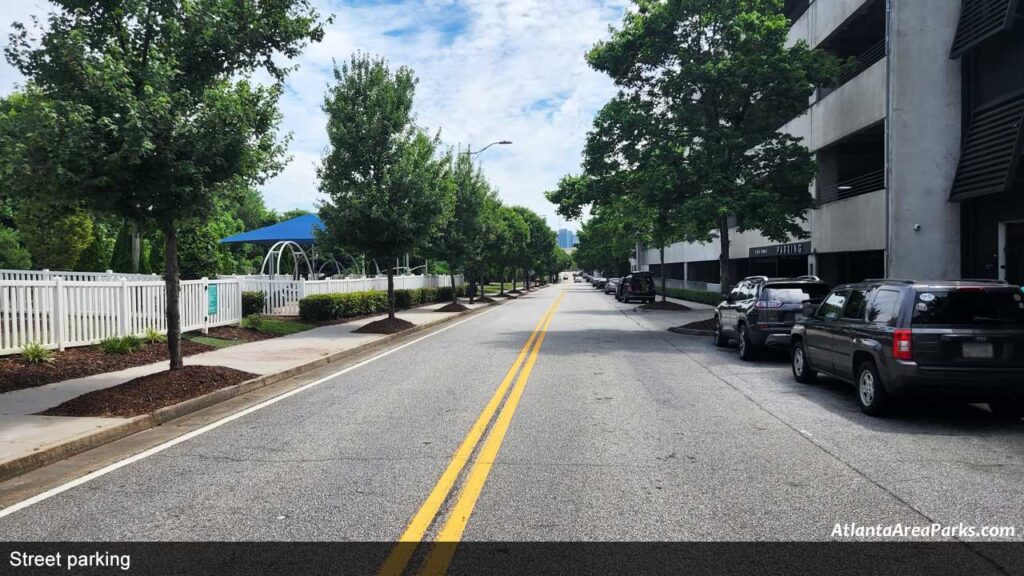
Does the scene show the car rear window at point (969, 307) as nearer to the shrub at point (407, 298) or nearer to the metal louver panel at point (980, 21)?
the metal louver panel at point (980, 21)

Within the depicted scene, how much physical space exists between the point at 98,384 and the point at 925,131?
60.7ft

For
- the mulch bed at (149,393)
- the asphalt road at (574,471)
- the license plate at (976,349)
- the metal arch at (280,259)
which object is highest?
the metal arch at (280,259)

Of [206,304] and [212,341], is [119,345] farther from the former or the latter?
[206,304]

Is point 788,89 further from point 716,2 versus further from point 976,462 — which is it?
point 976,462

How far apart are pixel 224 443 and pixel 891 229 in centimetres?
1634

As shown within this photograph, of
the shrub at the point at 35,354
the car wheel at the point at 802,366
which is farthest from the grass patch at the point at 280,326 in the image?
the car wheel at the point at 802,366

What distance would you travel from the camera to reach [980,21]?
15164mm

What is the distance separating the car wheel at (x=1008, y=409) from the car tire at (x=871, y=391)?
1.48 m

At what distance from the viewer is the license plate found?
7297 mm

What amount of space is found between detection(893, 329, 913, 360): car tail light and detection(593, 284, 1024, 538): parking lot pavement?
791 mm

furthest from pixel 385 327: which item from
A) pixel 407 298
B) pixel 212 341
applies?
pixel 407 298

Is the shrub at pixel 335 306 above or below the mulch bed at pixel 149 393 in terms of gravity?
above

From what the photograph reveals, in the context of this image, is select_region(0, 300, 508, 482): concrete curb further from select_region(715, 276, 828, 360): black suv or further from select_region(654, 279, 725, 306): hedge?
select_region(654, 279, 725, 306): hedge

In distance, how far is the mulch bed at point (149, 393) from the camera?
8.03 meters
